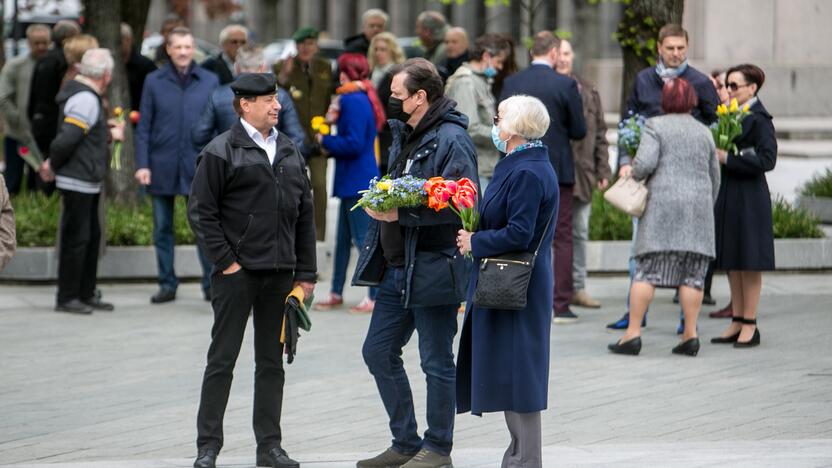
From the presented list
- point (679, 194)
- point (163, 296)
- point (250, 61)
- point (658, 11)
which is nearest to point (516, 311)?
point (679, 194)

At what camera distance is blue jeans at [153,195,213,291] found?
1158 cm

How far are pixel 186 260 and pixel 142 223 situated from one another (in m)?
0.58

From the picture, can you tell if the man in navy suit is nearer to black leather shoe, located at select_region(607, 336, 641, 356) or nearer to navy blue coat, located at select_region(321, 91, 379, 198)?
navy blue coat, located at select_region(321, 91, 379, 198)

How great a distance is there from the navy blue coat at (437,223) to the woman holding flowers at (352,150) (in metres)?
4.12

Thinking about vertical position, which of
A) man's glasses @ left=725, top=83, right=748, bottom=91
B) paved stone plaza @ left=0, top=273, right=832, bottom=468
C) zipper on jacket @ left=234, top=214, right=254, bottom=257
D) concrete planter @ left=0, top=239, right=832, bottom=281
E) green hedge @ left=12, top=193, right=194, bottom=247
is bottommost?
paved stone plaza @ left=0, top=273, right=832, bottom=468

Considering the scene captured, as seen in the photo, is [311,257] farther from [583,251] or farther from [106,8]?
[106,8]

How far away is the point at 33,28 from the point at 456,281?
10.0 meters

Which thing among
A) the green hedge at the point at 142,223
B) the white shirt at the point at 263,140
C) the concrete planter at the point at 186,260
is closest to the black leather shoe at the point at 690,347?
the concrete planter at the point at 186,260

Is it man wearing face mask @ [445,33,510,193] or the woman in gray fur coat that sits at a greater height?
man wearing face mask @ [445,33,510,193]

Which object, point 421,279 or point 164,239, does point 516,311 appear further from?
point 164,239

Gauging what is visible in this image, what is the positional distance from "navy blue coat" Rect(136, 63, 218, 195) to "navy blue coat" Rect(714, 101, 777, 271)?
4055mm

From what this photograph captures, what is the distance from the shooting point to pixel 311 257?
6.93m

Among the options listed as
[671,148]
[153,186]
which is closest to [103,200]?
[153,186]

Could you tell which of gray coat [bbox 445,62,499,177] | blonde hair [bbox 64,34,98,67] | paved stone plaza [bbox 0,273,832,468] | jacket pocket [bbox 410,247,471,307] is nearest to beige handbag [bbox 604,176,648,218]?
paved stone plaza [bbox 0,273,832,468]
